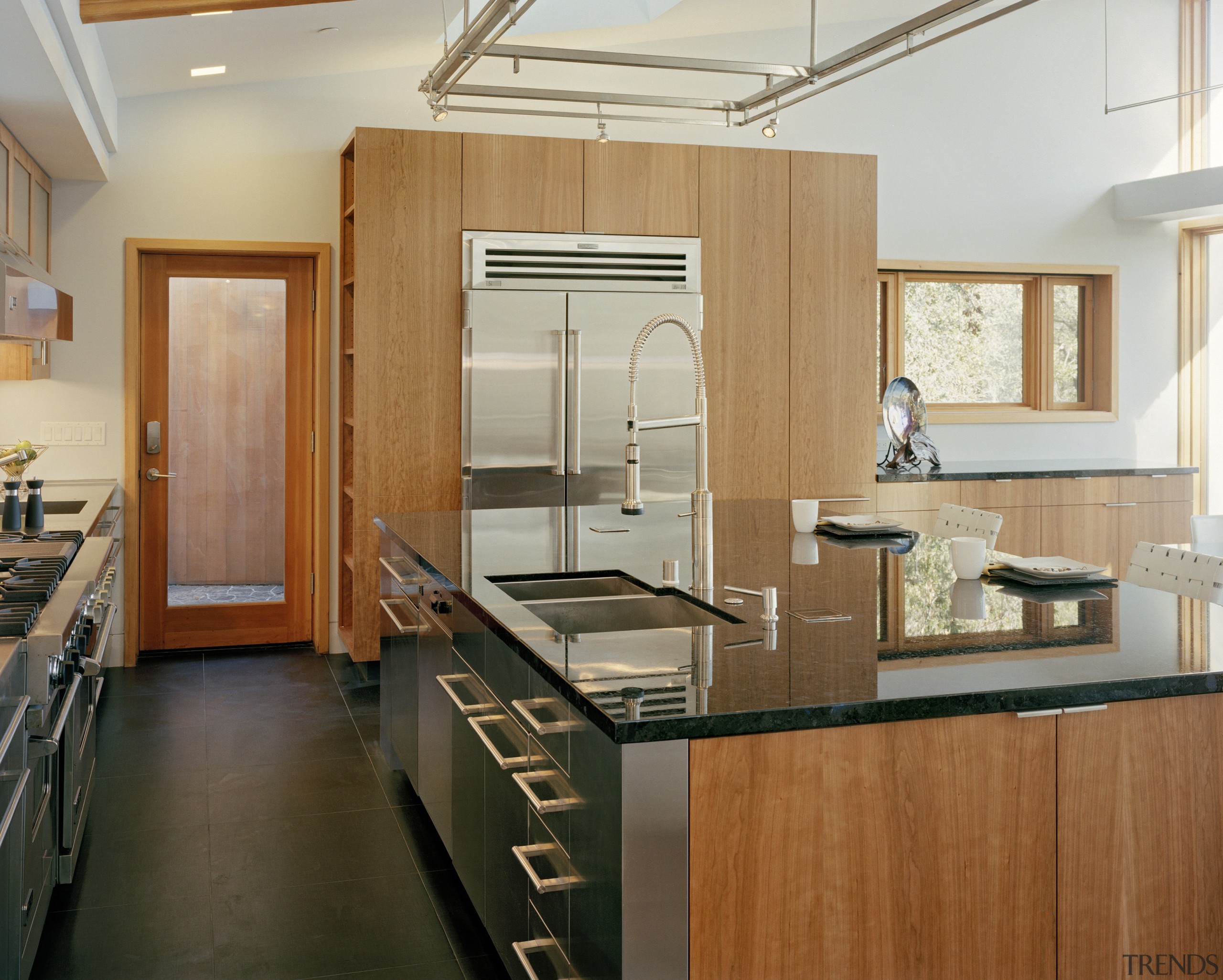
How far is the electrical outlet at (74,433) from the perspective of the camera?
214 inches

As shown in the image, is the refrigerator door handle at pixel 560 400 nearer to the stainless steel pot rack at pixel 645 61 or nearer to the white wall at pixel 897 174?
the white wall at pixel 897 174

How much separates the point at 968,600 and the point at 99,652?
2709mm

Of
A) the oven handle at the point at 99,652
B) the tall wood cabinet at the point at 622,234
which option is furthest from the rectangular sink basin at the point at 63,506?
the tall wood cabinet at the point at 622,234

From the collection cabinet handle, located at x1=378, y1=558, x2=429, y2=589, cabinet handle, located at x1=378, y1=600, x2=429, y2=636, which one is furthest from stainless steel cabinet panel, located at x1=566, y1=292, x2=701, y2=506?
cabinet handle, located at x1=378, y1=600, x2=429, y2=636

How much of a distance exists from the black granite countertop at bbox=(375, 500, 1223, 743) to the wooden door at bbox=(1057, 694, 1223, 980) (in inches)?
2.7

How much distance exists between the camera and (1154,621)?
2.20 meters

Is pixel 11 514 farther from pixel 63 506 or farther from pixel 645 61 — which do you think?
pixel 645 61

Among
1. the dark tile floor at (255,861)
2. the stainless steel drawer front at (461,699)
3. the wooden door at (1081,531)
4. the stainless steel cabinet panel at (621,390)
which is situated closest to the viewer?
the stainless steel drawer front at (461,699)

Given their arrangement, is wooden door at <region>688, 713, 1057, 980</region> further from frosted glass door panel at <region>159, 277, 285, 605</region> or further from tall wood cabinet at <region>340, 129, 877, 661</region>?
frosted glass door panel at <region>159, 277, 285, 605</region>

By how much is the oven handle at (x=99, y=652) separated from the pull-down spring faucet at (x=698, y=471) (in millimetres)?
1500

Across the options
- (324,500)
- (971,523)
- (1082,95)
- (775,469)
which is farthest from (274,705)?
(1082,95)

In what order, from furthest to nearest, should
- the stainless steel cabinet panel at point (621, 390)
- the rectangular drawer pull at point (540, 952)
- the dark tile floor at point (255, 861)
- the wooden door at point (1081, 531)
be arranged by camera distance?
the wooden door at point (1081, 531) → the stainless steel cabinet panel at point (621, 390) → the dark tile floor at point (255, 861) → the rectangular drawer pull at point (540, 952)

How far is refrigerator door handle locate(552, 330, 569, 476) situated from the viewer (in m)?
5.14

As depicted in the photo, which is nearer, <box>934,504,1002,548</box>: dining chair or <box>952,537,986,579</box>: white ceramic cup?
<box>952,537,986,579</box>: white ceramic cup
